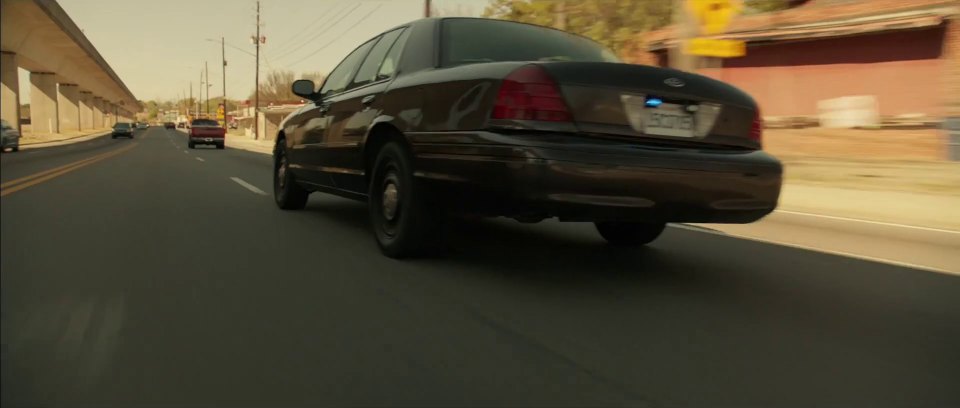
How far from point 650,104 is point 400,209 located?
5.65ft

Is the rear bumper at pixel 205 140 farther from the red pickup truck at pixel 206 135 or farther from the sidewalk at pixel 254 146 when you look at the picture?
the sidewalk at pixel 254 146

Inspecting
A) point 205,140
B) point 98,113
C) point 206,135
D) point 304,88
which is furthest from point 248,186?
point 98,113

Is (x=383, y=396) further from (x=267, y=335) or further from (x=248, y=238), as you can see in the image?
(x=248, y=238)

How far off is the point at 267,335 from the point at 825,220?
6.79 m

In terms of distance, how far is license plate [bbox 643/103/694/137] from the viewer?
3.80 m

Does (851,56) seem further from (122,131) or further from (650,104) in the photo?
(122,131)

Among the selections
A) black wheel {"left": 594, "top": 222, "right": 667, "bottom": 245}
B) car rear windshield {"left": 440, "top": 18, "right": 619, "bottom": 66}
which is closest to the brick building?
black wheel {"left": 594, "top": 222, "right": 667, "bottom": 245}

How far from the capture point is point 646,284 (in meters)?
4.27

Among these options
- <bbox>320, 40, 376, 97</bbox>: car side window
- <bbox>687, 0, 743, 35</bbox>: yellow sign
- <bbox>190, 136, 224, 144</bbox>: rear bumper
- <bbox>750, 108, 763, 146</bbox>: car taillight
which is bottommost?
<bbox>190, 136, 224, 144</bbox>: rear bumper

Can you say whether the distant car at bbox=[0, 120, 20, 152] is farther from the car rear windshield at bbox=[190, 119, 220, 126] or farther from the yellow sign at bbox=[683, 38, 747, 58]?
the car rear windshield at bbox=[190, 119, 220, 126]

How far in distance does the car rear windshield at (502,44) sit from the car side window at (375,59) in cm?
75

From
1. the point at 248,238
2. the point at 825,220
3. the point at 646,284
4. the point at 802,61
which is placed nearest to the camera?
the point at 646,284

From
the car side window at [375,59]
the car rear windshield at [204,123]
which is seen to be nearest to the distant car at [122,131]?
the car rear windshield at [204,123]

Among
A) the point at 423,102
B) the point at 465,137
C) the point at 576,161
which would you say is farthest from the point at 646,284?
the point at 423,102
